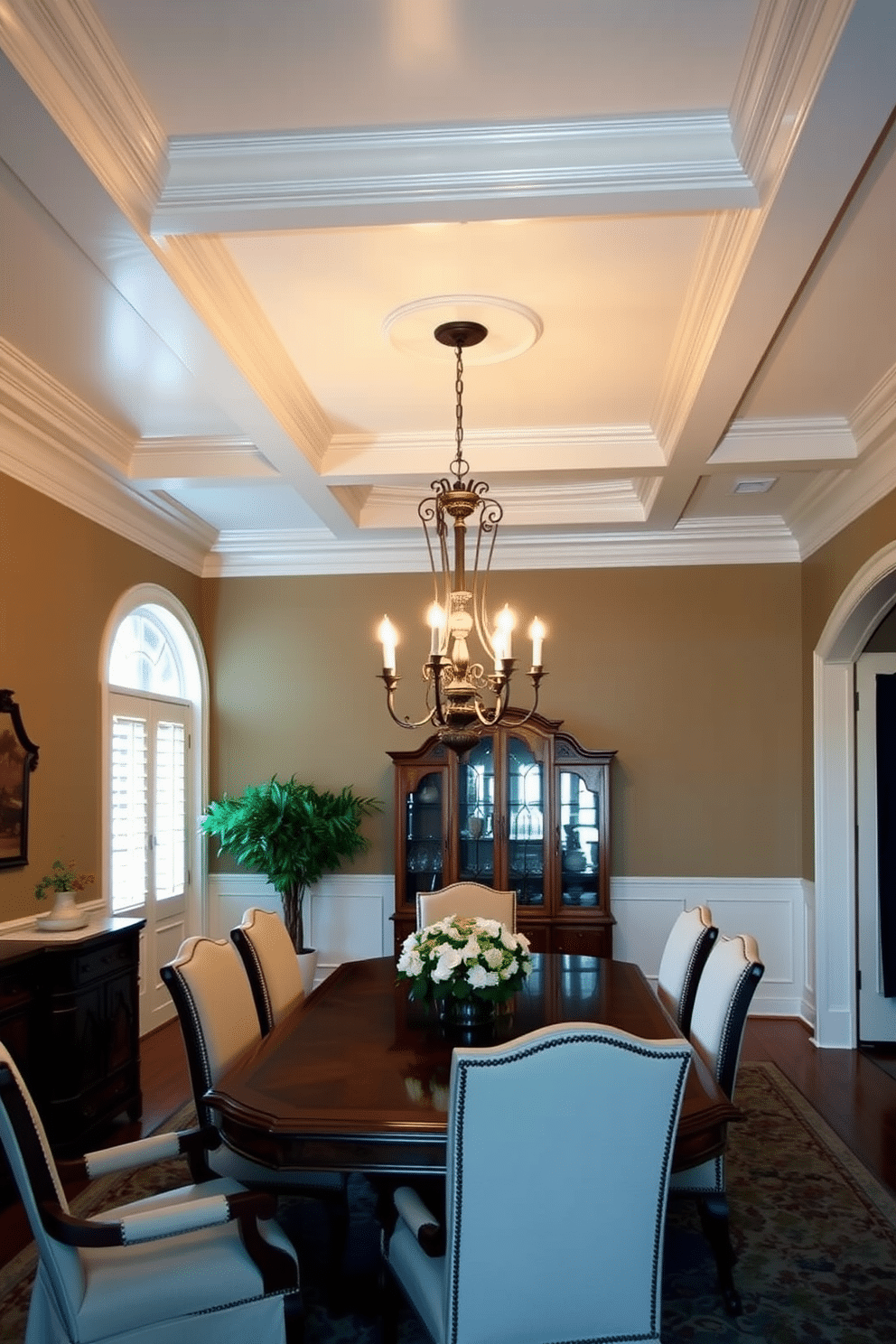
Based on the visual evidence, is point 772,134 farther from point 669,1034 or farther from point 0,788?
point 0,788

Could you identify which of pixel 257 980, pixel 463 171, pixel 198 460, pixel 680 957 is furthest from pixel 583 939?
pixel 463 171

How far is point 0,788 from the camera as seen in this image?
424 centimetres

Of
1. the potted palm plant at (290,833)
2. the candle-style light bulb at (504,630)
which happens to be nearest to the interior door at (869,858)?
the potted palm plant at (290,833)

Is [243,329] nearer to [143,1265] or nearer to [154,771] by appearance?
[143,1265]

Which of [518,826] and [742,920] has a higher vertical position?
[518,826]

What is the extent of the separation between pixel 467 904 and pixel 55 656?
2184 millimetres

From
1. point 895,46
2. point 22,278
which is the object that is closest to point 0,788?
point 22,278

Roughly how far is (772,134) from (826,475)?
308 cm

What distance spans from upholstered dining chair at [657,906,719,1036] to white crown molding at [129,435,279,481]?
283 cm

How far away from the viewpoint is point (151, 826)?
19.6 feet

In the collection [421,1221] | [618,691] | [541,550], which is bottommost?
[421,1221]

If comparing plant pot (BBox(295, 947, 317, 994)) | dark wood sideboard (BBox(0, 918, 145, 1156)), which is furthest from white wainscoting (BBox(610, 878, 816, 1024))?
dark wood sideboard (BBox(0, 918, 145, 1156))

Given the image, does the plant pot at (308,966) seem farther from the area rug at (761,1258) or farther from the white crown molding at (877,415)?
the white crown molding at (877,415)

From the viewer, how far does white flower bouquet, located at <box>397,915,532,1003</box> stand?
2982 mm
